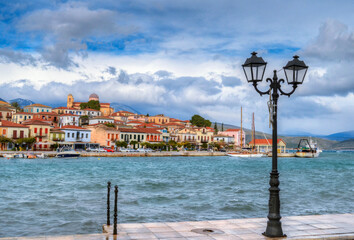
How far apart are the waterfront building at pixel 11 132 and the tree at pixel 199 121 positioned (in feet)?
237

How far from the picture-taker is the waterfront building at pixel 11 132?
76.0 metres

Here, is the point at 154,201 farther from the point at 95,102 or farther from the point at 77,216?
the point at 95,102

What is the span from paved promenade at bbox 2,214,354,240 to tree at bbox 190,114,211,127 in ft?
425

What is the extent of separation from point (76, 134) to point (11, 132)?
588 inches

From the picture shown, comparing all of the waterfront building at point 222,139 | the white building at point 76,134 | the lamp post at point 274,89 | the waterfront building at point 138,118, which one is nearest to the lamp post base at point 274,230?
the lamp post at point 274,89

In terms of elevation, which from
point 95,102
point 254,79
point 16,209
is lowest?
point 16,209

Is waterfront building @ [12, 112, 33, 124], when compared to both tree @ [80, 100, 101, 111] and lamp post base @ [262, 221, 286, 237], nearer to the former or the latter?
tree @ [80, 100, 101, 111]

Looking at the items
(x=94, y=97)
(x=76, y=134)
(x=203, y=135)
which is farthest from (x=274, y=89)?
(x=94, y=97)

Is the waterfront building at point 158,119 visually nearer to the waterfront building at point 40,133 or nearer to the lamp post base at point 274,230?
the waterfront building at point 40,133

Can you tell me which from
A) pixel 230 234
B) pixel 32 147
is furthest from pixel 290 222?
pixel 32 147

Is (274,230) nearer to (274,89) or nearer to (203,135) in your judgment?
(274,89)

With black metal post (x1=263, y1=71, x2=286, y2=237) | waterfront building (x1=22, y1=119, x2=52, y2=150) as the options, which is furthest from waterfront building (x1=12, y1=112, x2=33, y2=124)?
black metal post (x1=263, y1=71, x2=286, y2=237)

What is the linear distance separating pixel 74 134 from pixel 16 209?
7259cm

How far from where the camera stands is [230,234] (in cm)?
890
